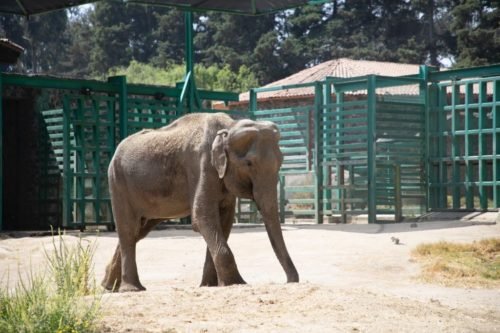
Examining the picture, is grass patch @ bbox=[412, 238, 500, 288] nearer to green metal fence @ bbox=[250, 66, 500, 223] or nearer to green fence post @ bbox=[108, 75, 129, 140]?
green metal fence @ bbox=[250, 66, 500, 223]

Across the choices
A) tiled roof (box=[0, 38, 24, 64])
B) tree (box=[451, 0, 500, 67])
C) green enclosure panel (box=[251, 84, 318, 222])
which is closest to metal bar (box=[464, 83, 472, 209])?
green enclosure panel (box=[251, 84, 318, 222])

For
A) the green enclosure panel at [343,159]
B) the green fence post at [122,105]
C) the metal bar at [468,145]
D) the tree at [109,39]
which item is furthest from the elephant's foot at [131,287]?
the tree at [109,39]

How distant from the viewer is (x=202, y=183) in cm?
1088

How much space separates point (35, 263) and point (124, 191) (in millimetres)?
3047

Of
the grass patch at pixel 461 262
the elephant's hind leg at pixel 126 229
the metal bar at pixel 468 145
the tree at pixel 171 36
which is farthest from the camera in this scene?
the tree at pixel 171 36

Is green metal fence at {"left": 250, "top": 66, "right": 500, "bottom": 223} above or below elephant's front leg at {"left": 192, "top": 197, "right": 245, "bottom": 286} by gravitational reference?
above

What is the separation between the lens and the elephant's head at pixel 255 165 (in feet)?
34.6

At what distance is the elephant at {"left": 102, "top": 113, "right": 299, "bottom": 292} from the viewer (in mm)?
10617

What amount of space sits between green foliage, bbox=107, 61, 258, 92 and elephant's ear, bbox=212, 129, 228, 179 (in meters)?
42.8

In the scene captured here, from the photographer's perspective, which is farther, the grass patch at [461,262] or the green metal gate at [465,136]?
the green metal gate at [465,136]

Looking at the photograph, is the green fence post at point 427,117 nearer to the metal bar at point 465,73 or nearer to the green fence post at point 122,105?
the metal bar at point 465,73

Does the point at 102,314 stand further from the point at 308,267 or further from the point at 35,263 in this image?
the point at 35,263

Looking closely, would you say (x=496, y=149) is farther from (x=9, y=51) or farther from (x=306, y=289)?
(x=306, y=289)

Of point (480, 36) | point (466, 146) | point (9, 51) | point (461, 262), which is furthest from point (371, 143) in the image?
point (480, 36)
